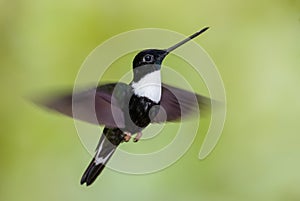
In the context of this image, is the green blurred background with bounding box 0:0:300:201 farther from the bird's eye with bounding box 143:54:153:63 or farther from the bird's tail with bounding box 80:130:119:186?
the bird's eye with bounding box 143:54:153:63

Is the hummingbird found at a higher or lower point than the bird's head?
lower

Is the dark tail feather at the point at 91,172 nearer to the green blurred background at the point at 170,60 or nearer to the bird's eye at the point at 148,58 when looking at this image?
the green blurred background at the point at 170,60

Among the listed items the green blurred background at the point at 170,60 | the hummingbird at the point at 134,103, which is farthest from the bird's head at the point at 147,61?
the green blurred background at the point at 170,60

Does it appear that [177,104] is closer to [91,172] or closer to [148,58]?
[148,58]

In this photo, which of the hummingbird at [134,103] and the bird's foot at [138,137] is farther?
the bird's foot at [138,137]

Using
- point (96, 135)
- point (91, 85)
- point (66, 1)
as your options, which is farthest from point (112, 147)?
point (66, 1)

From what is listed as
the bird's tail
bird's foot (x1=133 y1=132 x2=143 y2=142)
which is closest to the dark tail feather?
the bird's tail

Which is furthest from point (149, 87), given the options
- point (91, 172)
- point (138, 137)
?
point (91, 172)
